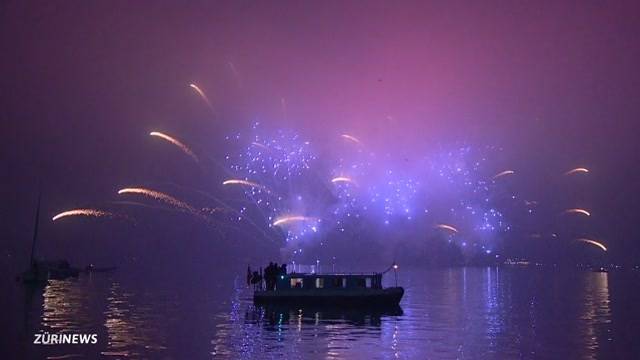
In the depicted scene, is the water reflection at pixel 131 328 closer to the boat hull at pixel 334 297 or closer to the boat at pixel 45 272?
the boat hull at pixel 334 297

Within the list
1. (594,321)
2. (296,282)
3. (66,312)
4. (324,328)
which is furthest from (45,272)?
(594,321)

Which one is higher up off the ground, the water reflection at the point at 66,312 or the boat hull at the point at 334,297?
the boat hull at the point at 334,297

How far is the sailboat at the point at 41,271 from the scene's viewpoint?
3838 inches

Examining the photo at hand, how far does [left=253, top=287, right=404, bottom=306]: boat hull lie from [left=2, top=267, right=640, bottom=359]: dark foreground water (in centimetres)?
169

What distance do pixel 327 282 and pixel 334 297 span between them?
1.71 m

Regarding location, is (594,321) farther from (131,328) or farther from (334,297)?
(131,328)

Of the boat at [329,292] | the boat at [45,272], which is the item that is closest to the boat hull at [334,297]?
the boat at [329,292]

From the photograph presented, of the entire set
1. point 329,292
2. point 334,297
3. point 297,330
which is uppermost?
point 329,292

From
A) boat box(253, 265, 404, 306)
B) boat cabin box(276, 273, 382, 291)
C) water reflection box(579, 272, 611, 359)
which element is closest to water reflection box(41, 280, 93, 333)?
boat box(253, 265, 404, 306)

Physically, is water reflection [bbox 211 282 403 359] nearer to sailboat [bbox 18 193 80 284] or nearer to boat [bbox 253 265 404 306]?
boat [bbox 253 265 404 306]

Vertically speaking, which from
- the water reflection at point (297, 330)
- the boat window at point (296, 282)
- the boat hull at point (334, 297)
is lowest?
the water reflection at point (297, 330)

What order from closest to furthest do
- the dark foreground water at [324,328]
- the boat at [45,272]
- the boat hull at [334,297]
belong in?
the dark foreground water at [324,328] → the boat hull at [334,297] → the boat at [45,272]

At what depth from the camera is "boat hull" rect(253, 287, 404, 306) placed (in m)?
58.0

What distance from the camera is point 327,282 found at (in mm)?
59312
